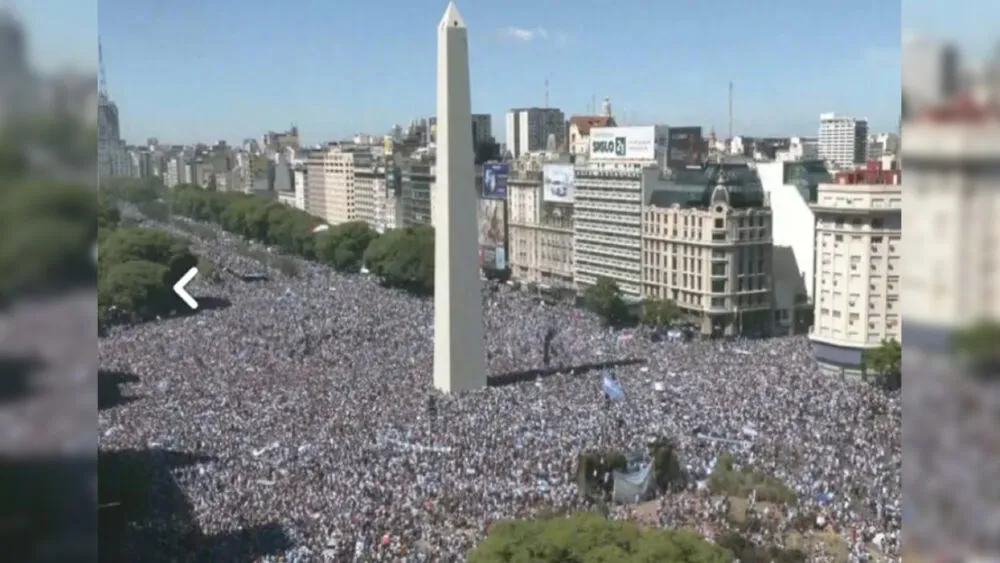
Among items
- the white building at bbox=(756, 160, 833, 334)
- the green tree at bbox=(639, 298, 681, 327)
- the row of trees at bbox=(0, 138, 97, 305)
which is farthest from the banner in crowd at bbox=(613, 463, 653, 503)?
the white building at bbox=(756, 160, 833, 334)

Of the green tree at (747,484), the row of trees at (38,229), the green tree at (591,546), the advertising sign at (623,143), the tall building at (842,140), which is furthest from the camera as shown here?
the tall building at (842,140)

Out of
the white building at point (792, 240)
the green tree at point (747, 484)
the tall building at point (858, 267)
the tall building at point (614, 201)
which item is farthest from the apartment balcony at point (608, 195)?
the green tree at point (747, 484)

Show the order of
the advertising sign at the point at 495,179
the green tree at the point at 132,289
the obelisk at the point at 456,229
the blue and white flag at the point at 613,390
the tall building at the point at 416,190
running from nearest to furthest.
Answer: the blue and white flag at the point at 613,390 < the obelisk at the point at 456,229 < the green tree at the point at 132,289 < the advertising sign at the point at 495,179 < the tall building at the point at 416,190

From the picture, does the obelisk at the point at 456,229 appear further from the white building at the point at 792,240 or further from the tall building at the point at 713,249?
the white building at the point at 792,240

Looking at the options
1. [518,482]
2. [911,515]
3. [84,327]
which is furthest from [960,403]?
[518,482]

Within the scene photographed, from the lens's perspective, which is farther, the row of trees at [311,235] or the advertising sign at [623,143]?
the advertising sign at [623,143]

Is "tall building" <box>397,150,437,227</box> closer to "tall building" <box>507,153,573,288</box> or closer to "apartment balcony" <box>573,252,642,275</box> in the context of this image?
"tall building" <box>507,153,573,288</box>

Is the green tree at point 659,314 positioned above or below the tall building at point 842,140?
below

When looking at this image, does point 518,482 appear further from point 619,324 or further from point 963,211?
point 619,324
